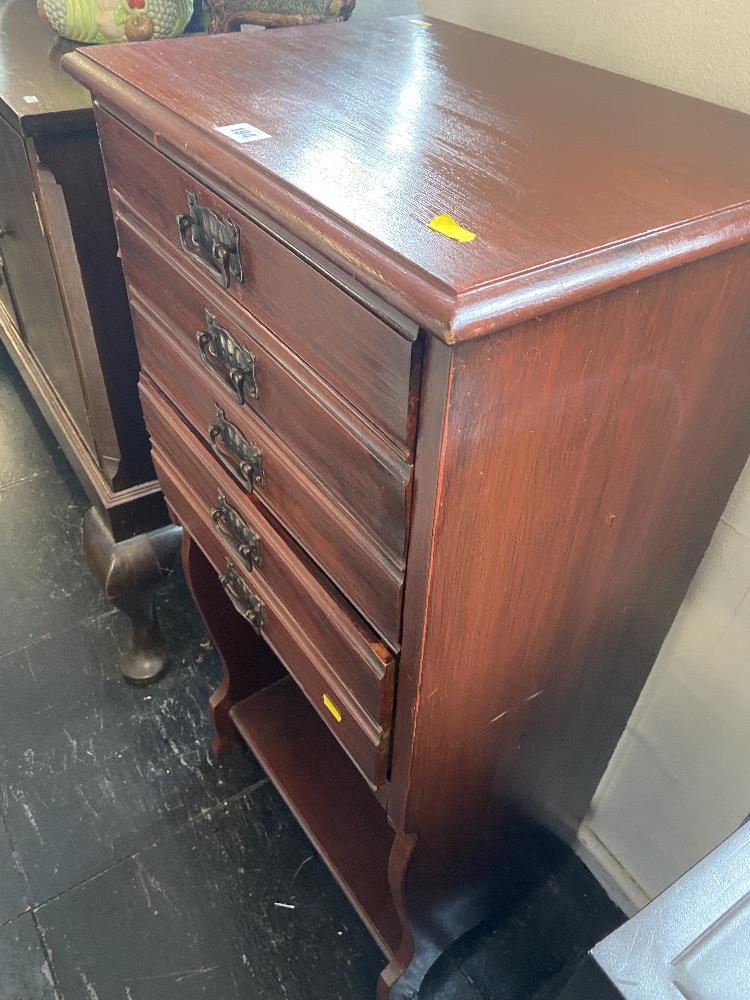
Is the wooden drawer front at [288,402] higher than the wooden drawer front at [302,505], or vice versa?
the wooden drawer front at [288,402]

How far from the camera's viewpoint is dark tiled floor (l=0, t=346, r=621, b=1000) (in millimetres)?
1034

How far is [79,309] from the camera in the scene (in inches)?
39.1

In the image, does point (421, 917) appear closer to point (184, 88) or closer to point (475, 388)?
point (475, 388)

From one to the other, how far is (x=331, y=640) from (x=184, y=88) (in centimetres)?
46

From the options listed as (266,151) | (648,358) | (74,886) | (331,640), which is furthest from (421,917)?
(266,151)

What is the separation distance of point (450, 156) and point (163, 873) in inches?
39.9

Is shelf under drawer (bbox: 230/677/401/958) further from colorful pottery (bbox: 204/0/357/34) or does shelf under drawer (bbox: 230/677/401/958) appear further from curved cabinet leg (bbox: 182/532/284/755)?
colorful pottery (bbox: 204/0/357/34)

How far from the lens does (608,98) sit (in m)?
0.69

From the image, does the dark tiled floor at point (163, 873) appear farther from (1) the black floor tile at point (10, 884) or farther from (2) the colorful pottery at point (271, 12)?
(2) the colorful pottery at point (271, 12)

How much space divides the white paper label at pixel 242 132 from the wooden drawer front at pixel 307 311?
4cm

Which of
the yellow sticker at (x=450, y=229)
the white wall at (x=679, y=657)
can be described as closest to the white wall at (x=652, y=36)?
the white wall at (x=679, y=657)

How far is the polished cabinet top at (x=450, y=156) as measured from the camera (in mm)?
428

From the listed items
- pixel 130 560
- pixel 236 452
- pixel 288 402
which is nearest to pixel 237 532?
pixel 236 452

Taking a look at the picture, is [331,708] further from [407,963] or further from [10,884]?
[10,884]
